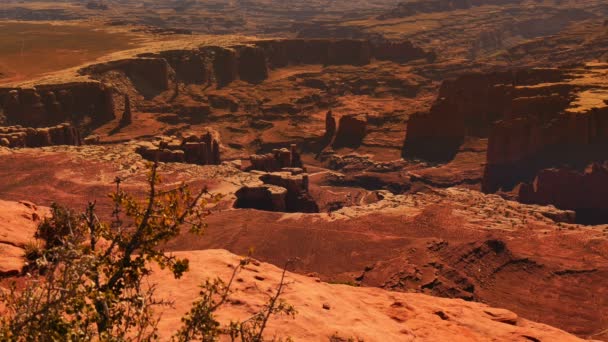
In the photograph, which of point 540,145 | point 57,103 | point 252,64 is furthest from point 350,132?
point 252,64

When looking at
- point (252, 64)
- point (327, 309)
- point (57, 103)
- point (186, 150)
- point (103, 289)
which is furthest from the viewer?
point (252, 64)

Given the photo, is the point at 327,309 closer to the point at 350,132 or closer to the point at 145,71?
the point at 350,132

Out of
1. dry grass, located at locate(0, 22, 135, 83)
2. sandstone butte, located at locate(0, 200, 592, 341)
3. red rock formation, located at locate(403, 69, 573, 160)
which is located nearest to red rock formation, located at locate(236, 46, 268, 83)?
dry grass, located at locate(0, 22, 135, 83)

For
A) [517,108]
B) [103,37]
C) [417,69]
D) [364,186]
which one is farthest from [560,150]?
[103,37]

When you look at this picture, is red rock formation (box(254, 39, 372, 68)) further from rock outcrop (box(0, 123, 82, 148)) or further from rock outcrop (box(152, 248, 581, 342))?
rock outcrop (box(152, 248, 581, 342))

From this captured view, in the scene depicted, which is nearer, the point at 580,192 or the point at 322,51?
the point at 580,192

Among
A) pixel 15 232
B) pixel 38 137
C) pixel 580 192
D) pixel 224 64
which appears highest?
pixel 15 232
